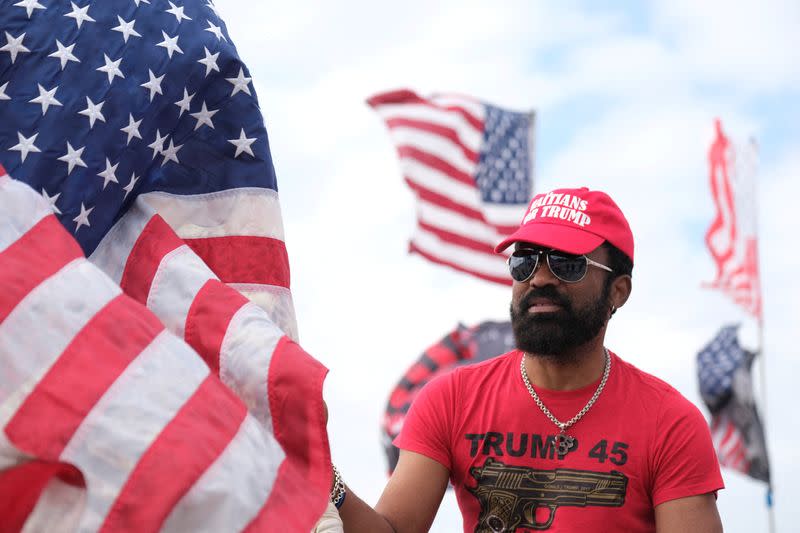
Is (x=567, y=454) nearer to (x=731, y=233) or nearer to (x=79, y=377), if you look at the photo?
(x=79, y=377)

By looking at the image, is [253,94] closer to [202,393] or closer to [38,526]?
[202,393]

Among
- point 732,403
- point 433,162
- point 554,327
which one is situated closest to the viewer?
point 554,327

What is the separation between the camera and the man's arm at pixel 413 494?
13.1 feet

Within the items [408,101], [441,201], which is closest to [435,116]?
[408,101]

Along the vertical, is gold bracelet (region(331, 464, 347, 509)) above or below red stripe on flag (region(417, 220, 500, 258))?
below

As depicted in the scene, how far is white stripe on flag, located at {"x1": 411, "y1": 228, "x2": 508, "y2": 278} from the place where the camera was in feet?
45.1

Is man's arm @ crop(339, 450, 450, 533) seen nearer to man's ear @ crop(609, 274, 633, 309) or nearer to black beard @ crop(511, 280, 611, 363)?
black beard @ crop(511, 280, 611, 363)

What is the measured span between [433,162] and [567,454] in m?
10.5

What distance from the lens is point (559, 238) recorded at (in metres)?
4.20

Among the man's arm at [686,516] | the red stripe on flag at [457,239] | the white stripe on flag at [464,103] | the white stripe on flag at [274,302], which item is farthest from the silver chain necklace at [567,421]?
the white stripe on flag at [464,103]

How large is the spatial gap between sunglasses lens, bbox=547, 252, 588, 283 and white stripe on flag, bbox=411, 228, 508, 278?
9.43m

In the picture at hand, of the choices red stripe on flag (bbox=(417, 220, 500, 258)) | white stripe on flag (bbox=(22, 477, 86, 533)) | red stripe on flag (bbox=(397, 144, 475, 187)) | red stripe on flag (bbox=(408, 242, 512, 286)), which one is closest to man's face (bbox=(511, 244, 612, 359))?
white stripe on flag (bbox=(22, 477, 86, 533))

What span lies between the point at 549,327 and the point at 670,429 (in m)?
0.54

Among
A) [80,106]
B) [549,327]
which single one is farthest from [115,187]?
[549,327]
